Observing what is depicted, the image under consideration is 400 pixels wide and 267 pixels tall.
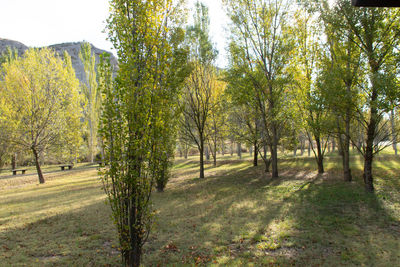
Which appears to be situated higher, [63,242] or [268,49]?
[268,49]

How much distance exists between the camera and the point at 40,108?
18.7 metres

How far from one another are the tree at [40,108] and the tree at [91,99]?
22.4 m

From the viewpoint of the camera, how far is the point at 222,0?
15.6m

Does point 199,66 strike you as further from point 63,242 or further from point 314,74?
point 63,242

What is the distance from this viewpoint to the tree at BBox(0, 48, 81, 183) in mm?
18359

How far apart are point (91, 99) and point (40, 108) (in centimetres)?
2696

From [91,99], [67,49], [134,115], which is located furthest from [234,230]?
[67,49]

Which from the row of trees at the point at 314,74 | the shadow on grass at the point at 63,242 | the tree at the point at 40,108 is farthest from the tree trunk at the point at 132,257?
the tree at the point at 40,108

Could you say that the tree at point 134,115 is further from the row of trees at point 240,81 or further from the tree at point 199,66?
the tree at point 199,66

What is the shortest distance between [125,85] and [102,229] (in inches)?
210

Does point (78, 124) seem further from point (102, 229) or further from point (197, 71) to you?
point (102, 229)

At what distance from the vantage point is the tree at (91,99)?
139 ft

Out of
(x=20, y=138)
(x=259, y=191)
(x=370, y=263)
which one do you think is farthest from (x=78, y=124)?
(x=370, y=263)

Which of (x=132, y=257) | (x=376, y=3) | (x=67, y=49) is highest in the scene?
(x=67, y=49)
